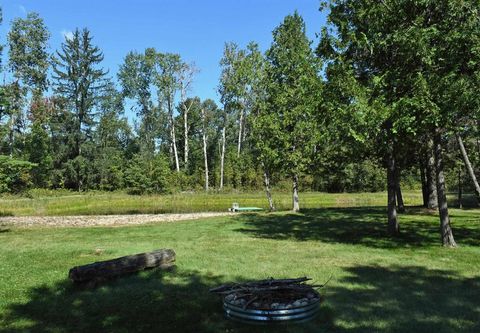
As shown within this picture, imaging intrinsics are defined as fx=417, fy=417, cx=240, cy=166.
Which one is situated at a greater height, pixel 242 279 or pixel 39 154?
pixel 39 154

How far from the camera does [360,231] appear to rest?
15.7 metres

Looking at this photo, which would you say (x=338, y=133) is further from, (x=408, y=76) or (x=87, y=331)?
(x=87, y=331)

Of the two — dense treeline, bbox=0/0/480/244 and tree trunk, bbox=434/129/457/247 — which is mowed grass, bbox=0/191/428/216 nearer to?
dense treeline, bbox=0/0/480/244

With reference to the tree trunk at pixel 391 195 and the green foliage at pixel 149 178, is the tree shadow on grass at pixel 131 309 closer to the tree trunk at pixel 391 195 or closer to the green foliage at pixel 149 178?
the tree trunk at pixel 391 195

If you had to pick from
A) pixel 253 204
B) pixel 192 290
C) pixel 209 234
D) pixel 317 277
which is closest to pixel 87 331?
pixel 192 290

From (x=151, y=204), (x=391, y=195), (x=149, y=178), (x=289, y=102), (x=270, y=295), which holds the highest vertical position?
(x=289, y=102)

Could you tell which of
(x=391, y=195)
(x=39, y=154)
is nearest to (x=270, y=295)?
(x=391, y=195)

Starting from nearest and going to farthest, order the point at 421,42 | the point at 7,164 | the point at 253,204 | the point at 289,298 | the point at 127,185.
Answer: the point at 289,298
the point at 421,42
the point at 7,164
the point at 253,204
the point at 127,185

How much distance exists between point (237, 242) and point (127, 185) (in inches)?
1632

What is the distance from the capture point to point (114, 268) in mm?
8367

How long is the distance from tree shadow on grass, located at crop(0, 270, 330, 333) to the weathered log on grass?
180 mm

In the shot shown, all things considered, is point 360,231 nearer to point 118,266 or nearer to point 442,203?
point 442,203

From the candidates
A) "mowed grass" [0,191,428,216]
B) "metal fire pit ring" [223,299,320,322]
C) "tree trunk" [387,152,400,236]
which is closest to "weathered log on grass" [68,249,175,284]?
"metal fire pit ring" [223,299,320,322]

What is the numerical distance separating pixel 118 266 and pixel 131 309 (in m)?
1.84
